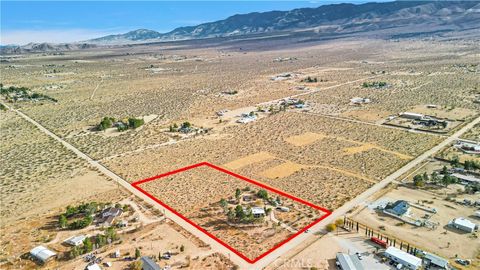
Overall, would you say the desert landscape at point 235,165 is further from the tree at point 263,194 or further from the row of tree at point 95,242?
the row of tree at point 95,242

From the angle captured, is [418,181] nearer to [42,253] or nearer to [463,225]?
[463,225]

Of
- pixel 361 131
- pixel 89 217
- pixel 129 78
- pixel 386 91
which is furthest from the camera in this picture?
pixel 129 78

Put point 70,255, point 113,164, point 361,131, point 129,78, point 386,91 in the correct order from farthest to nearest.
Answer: point 129,78
point 386,91
point 361,131
point 113,164
point 70,255

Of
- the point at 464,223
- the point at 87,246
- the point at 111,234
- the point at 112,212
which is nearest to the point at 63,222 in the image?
the point at 112,212

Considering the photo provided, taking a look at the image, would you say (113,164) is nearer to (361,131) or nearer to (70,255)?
(70,255)

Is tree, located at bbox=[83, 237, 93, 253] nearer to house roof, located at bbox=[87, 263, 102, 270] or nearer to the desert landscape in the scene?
the desert landscape

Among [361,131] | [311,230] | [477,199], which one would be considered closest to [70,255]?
[311,230]

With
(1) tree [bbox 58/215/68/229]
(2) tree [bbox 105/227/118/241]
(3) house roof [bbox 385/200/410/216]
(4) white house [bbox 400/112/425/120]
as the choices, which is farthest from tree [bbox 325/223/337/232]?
(4) white house [bbox 400/112/425/120]
